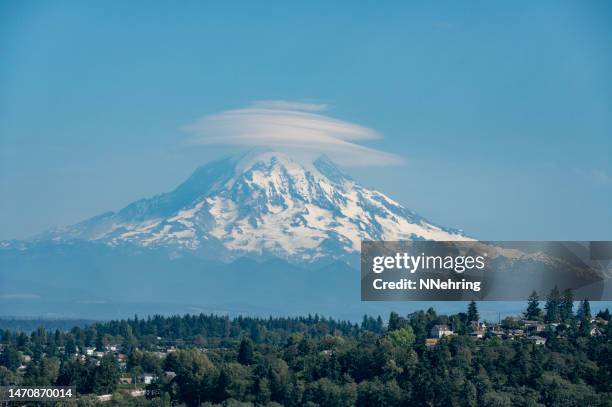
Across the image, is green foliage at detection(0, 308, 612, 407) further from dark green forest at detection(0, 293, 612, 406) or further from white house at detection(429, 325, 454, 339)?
white house at detection(429, 325, 454, 339)

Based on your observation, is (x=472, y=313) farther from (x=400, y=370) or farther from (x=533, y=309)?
(x=400, y=370)

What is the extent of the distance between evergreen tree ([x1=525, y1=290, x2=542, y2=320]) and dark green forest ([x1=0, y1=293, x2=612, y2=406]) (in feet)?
0.26

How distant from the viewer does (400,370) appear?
68125mm

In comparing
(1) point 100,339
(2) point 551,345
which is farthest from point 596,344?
(1) point 100,339

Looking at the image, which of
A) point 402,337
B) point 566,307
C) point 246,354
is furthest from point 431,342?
point 246,354

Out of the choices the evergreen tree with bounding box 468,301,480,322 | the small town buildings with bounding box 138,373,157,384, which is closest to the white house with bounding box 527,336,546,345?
the evergreen tree with bounding box 468,301,480,322

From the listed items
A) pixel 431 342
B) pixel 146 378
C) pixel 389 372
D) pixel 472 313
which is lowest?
pixel 146 378

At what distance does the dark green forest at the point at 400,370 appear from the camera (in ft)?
212

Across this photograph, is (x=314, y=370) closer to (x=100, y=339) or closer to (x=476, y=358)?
(x=476, y=358)

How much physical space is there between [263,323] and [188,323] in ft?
26.2

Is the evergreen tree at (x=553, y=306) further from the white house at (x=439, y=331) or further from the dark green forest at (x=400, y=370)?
the white house at (x=439, y=331)

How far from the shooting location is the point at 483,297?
228ft

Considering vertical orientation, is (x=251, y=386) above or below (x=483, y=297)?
below

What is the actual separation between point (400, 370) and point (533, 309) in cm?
1878
